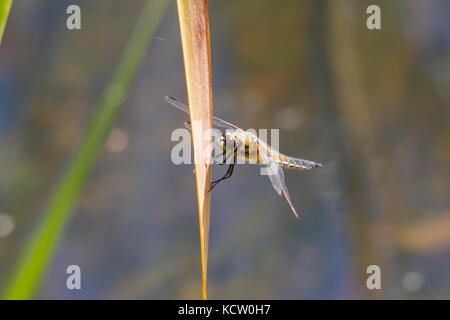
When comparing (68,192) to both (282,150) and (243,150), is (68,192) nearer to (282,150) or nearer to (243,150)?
(243,150)

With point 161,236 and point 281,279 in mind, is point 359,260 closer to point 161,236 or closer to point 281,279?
point 281,279

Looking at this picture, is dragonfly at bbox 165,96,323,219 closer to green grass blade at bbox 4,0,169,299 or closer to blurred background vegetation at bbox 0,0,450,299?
green grass blade at bbox 4,0,169,299

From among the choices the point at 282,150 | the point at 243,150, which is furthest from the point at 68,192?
the point at 282,150

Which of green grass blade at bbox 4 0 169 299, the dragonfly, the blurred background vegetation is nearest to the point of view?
green grass blade at bbox 4 0 169 299

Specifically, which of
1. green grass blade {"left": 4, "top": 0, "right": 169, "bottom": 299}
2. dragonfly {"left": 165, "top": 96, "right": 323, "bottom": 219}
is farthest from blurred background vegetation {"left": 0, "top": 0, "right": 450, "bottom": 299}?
green grass blade {"left": 4, "top": 0, "right": 169, "bottom": 299}

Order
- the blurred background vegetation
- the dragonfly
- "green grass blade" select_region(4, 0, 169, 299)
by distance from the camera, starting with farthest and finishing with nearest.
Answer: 1. the blurred background vegetation
2. the dragonfly
3. "green grass blade" select_region(4, 0, 169, 299)

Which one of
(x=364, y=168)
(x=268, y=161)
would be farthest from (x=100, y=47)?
(x=364, y=168)
